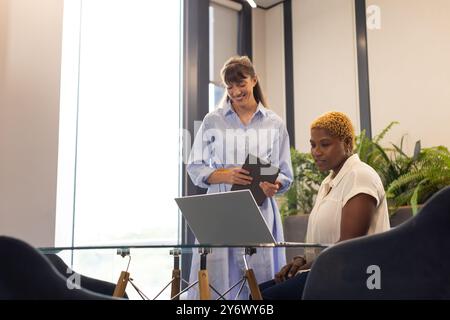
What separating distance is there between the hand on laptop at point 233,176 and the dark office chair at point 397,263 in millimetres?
1284

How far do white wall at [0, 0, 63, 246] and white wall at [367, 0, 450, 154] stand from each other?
2.77m

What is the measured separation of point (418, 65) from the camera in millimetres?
4383

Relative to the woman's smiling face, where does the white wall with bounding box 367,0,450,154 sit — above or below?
above

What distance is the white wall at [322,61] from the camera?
16.2 feet

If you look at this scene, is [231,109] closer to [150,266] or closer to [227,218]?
[227,218]

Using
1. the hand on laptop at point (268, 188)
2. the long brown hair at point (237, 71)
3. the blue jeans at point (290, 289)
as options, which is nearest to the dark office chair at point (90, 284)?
the blue jeans at point (290, 289)

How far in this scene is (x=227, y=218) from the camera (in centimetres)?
188

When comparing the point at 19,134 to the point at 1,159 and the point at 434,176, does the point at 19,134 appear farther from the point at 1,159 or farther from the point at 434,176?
the point at 434,176

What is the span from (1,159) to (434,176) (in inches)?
112

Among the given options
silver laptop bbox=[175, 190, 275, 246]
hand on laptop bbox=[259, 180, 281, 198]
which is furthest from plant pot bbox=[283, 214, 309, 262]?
silver laptop bbox=[175, 190, 275, 246]

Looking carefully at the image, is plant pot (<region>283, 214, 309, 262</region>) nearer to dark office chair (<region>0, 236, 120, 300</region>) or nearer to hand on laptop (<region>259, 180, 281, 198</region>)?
hand on laptop (<region>259, 180, 281, 198</region>)

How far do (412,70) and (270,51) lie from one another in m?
1.71

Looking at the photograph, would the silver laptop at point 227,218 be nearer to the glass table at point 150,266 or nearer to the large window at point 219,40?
the glass table at point 150,266

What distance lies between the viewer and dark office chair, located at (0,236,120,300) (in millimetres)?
1044
